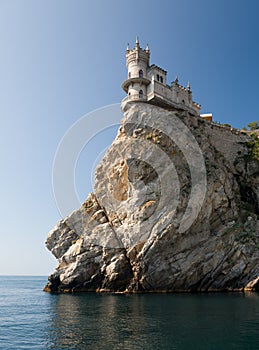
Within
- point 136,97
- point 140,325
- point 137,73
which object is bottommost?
point 140,325

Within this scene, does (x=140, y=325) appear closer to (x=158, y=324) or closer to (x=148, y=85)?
(x=158, y=324)

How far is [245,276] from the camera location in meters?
32.8

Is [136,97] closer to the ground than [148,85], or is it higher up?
closer to the ground

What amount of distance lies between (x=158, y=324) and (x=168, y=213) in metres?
16.6

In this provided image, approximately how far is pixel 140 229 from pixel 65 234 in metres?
18.6

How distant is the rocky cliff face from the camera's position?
32.8m

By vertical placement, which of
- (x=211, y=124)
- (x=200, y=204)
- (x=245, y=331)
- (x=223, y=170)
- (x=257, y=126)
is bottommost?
(x=245, y=331)

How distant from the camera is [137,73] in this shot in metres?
42.3

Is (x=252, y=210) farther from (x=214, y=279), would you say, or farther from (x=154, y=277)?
(x=154, y=277)

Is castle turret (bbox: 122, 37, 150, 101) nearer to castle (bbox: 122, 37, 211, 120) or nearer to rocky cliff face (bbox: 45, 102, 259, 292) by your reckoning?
castle (bbox: 122, 37, 211, 120)

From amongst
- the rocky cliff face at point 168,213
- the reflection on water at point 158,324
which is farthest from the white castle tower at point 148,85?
the reflection on water at point 158,324

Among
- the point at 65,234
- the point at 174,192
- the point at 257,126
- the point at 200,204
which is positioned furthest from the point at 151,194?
the point at 257,126

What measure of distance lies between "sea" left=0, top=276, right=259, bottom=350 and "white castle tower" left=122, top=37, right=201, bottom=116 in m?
25.8

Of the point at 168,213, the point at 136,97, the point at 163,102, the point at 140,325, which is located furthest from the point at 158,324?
the point at 136,97
